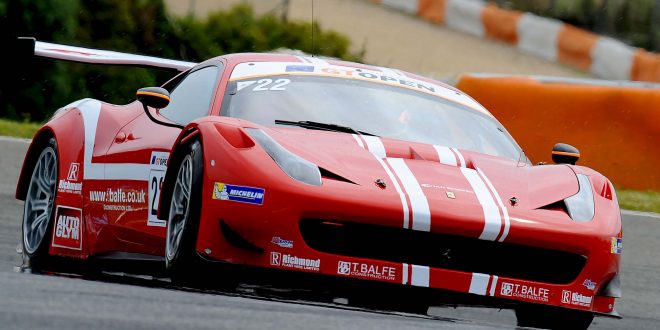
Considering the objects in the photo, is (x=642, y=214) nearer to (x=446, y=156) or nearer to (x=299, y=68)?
(x=299, y=68)

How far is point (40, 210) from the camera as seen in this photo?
7.57 meters

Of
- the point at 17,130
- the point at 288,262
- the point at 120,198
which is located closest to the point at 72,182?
the point at 120,198

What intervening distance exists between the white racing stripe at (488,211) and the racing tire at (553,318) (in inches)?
14.3

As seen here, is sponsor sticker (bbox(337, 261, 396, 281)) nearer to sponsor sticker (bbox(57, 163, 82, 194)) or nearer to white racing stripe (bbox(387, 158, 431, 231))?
white racing stripe (bbox(387, 158, 431, 231))

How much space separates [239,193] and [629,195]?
18.6ft

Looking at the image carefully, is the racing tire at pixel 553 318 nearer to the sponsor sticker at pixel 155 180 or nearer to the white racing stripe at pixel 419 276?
the white racing stripe at pixel 419 276

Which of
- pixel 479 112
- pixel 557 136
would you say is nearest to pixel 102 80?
pixel 557 136

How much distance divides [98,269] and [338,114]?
1738 millimetres

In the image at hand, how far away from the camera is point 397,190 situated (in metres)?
5.45

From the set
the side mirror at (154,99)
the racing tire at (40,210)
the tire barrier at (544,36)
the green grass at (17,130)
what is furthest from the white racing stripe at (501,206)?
the tire barrier at (544,36)

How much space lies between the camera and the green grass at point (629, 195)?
9914mm

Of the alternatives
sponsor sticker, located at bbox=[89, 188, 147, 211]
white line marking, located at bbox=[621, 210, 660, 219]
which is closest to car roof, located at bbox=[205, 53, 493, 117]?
sponsor sticker, located at bbox=[89, 188, 147, 211]

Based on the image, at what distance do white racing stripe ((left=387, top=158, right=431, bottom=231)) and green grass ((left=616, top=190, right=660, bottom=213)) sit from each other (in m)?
4.49

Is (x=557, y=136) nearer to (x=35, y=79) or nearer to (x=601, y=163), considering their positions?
(x=601, y=163)
